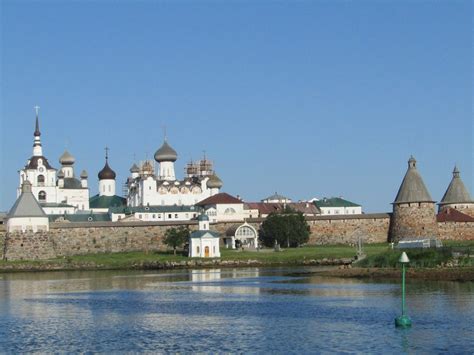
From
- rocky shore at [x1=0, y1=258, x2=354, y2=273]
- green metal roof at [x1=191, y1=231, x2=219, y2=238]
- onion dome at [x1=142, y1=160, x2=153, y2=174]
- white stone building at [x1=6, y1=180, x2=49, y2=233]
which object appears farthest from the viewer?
onion dome at [x1=142, y1=160, x2=153, y2=174]

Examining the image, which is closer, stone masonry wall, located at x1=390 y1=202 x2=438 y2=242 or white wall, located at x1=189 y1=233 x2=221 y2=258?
white wall, located at x1=189 y1=233 x2=221 y2=258

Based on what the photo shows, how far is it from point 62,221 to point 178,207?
9931 mm

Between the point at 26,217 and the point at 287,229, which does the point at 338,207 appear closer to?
the point at 287,229

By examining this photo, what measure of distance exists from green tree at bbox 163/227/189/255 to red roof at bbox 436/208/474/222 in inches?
614

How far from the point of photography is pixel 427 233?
60.7 m

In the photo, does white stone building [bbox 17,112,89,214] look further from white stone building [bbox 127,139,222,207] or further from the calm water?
the calm water

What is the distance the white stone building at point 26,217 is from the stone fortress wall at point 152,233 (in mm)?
957

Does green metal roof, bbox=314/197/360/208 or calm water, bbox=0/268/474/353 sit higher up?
green metal roof, bbox=314/197/360/208

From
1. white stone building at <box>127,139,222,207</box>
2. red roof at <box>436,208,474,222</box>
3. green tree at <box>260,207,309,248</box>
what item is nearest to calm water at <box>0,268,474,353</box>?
green tree at <box>260,207,309,248</box>

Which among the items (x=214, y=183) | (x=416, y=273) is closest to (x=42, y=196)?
(x=214, y=183)

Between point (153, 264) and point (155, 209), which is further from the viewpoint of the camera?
point (155, 209)

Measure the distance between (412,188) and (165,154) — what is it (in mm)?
24706

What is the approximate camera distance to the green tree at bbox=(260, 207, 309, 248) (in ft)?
204

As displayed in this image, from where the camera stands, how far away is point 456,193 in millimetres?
69125
